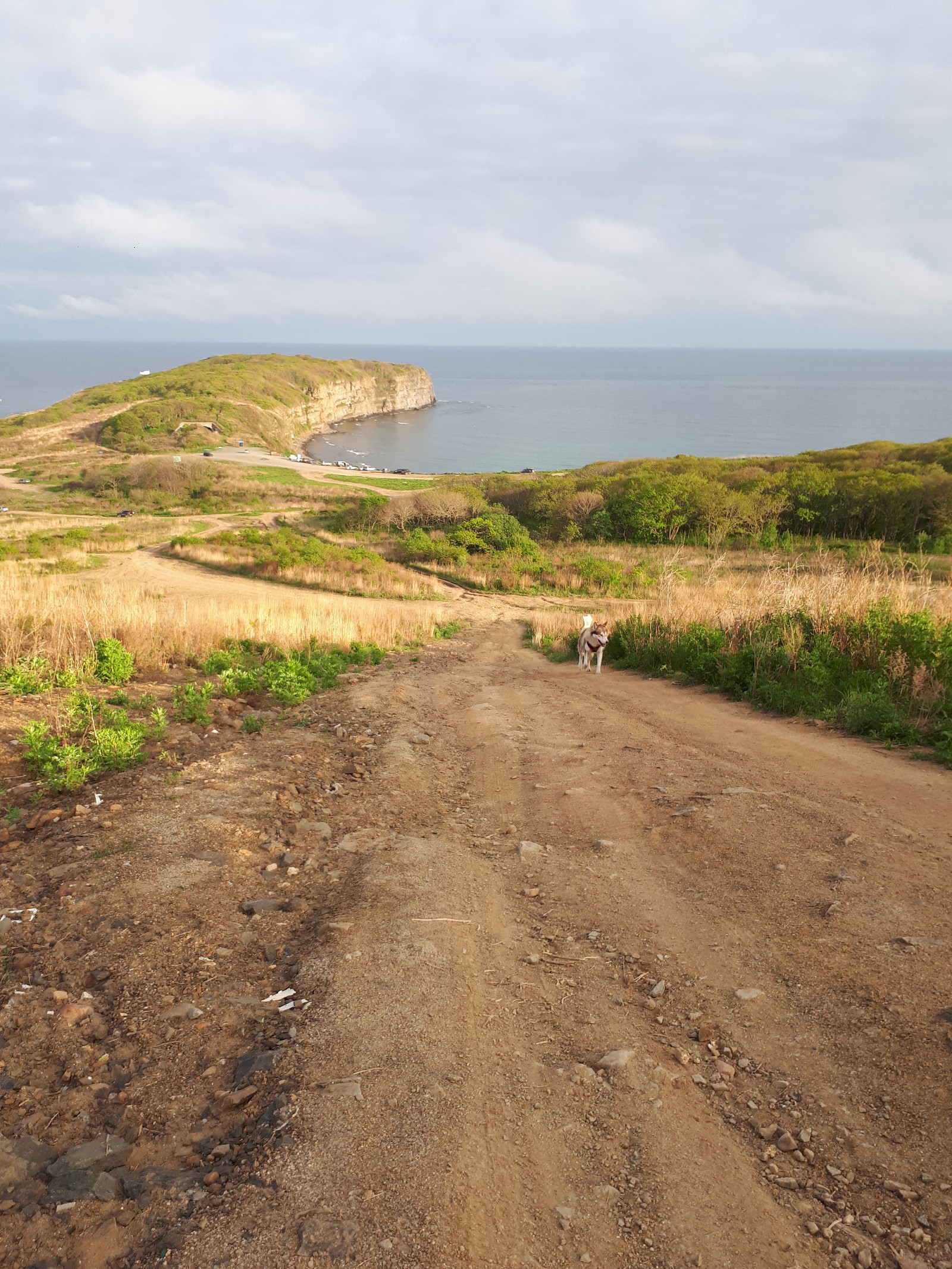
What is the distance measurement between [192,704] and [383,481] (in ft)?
190

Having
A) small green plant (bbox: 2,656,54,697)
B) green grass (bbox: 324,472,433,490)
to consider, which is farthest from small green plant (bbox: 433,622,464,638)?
green grass (bbox: 324,472,433,490)

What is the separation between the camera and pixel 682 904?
188 inches

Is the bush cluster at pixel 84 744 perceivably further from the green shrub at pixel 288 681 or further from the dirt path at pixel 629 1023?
the dirt path at pixel 629 1023

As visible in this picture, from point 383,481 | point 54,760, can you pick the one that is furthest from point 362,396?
point 54,760

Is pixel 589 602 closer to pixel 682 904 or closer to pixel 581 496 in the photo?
pixel 581 496

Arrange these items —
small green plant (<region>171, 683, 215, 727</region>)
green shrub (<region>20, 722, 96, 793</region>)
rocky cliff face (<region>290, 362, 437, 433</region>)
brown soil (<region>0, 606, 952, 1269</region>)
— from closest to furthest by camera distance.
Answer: brown soil (<region>0, 606, 952, 1269</region>) < green shrub (<region>20, 722, 96, 793</region>) < small green plant (<region>171, 683, 215, 727</region>) < rocky cliff face (<region>290, 362, 437, 433</region>)

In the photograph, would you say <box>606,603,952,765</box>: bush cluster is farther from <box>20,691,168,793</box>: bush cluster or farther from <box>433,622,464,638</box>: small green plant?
<box>20,691,168,793</box>: bush cluster

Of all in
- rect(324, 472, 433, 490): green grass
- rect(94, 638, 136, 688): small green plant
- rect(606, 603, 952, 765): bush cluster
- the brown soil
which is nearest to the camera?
the brown soil

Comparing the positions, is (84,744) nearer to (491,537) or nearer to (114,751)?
(114,751)

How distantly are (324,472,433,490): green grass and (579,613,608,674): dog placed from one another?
4758 cm

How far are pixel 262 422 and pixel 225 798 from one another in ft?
339

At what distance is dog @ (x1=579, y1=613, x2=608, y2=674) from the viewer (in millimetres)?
12764

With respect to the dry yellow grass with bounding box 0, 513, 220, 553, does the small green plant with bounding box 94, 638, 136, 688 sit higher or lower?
lower

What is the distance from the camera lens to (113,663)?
9.40 metres
